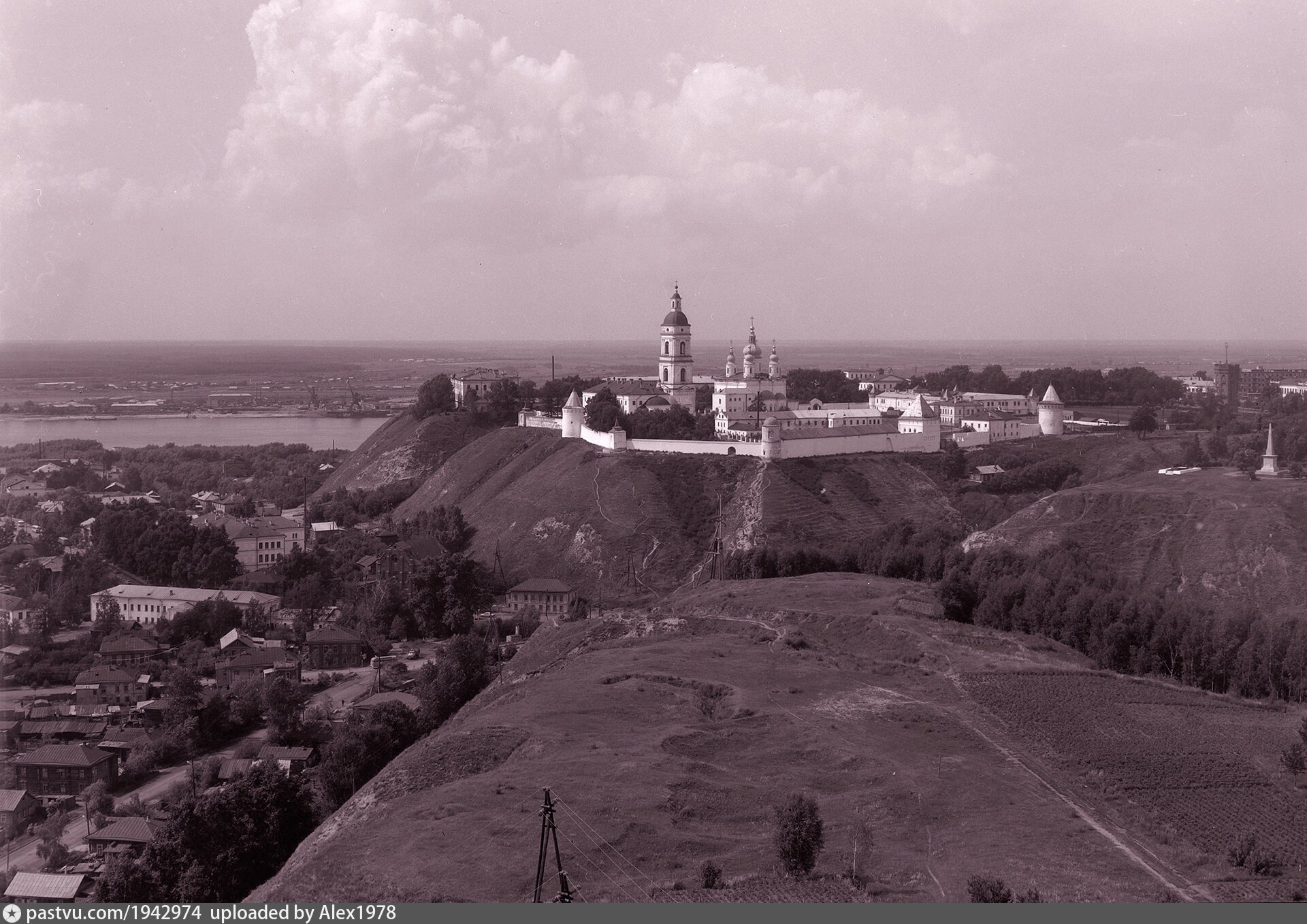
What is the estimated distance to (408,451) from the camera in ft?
187

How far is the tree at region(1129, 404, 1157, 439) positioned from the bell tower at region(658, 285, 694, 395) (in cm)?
1873

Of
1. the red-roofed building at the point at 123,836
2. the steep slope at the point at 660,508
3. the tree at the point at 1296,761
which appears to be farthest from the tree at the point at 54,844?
the tree at the point at 1296,761

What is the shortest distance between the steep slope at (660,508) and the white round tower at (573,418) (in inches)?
111

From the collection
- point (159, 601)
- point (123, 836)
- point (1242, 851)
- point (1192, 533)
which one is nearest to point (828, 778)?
point (1242, 851)

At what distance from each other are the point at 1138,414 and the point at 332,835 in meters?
44.0

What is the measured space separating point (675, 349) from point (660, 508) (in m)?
15.9

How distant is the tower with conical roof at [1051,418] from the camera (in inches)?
2105

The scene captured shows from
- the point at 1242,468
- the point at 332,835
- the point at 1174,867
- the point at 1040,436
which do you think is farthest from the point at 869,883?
the point at 1040,436

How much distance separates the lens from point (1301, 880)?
14.3 m

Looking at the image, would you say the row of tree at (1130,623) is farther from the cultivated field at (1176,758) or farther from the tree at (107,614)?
the tree at (107,614)

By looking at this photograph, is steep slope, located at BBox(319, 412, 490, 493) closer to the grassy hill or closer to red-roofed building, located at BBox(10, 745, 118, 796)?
the grassy hill

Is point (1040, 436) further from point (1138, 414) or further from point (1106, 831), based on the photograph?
point (1106, 831)

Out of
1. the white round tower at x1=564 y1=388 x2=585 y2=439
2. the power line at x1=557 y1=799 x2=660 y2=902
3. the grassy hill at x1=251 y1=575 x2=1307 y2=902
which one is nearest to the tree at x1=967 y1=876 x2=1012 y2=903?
the grassy hill at x1=251 y1=575 x2=1307 y2=902

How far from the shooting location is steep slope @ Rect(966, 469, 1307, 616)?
32031 millimetres
